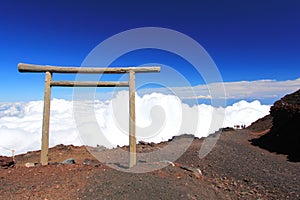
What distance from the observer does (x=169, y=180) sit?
6273mm

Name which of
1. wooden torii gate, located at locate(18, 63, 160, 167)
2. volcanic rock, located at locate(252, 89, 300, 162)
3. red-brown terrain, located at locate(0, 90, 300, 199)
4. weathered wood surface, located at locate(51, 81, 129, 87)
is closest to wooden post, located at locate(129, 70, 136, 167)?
wooden torii gate, located at locate(18, 63, 160, 167)

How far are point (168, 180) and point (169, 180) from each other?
3 cm

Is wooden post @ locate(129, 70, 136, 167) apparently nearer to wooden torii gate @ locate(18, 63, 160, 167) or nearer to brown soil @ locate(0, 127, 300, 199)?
wooden torii gate @ locate(18, 63, 160, 167)

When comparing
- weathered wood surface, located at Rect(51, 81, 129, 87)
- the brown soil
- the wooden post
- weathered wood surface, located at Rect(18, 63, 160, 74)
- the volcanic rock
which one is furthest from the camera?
the volcanic rock

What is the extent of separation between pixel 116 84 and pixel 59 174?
3.43m

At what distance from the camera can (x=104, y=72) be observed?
7.82 m

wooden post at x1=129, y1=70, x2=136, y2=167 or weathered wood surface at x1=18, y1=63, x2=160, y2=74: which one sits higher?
weathered wood surface at x1=18, y1=63, x2=160, y2=74

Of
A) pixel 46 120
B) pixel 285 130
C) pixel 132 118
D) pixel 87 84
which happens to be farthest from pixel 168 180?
pixel 285 130

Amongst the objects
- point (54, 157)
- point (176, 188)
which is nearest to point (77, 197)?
point (176, 188)

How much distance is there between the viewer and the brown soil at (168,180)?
534 centimetres

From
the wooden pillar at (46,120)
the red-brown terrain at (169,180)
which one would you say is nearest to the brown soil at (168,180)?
the red-brown terrain at (169,180)

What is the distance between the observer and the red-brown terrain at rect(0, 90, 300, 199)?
17.6 ft

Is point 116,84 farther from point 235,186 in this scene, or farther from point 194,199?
point 235,186

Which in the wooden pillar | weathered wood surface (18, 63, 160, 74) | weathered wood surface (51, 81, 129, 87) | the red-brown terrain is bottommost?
the red-brown terrain
